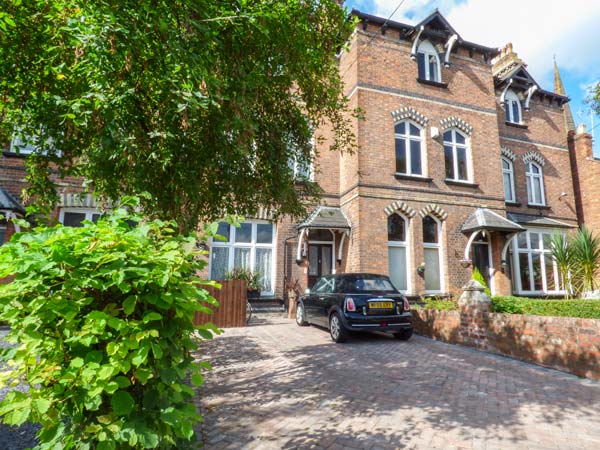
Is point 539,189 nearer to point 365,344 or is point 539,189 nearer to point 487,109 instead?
point 487,109

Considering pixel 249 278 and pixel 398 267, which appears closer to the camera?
pixel 249 278

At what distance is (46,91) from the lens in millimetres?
4074

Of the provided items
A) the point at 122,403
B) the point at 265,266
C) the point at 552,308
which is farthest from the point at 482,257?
the point at 122,403

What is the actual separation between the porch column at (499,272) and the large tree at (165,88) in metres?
11.3

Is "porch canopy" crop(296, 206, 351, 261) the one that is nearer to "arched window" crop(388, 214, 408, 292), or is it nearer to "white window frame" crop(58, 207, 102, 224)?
"arched window" crop(388, 214, 408, 292)

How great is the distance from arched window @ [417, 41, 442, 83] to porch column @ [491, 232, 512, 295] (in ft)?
22.9

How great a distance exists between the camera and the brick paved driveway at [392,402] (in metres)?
3.17

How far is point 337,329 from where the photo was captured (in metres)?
7.62

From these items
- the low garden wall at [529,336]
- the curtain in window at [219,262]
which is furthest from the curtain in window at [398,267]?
the curtain in window at [219,262]

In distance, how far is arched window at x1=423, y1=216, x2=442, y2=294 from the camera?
12.5 meters

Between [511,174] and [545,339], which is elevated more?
[511,174]

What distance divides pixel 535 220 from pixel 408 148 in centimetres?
740

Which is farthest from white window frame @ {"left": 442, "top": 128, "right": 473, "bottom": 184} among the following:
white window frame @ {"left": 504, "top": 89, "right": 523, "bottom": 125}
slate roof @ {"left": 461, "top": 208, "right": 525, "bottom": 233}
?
white window frame @ {"left": 504, "top": 89, "right": 523, "bottom": 125}

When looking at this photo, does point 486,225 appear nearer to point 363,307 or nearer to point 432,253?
point 432,253
